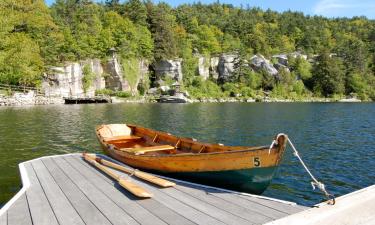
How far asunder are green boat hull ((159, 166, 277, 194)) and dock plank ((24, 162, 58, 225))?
12.7ft

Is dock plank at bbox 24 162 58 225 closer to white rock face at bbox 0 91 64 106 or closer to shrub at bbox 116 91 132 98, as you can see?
white rock face at bbox 0 91 64 106

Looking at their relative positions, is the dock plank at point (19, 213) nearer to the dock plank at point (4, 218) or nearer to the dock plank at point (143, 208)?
the dock plank at point (4, 218)

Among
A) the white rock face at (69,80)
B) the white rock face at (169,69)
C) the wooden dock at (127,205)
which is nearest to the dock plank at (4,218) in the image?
the wooden dock at (127,205)

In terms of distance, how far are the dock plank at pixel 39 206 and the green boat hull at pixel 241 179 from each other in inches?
152

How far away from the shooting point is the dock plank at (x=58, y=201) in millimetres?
6523

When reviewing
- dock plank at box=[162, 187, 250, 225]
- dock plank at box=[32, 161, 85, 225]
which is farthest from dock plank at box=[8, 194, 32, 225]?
dock plank at box=[162, 187, 250, 225]

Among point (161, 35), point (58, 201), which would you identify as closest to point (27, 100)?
point (161, 35)

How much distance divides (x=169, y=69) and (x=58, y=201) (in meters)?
77.8

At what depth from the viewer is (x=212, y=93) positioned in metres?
87.2

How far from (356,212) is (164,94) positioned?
235ft

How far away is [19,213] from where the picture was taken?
684cm

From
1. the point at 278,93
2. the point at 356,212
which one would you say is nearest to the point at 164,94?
the point at 278,93

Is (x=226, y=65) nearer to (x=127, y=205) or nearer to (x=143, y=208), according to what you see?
(x=127, y=205)

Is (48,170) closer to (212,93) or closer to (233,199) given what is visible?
(233,199)
